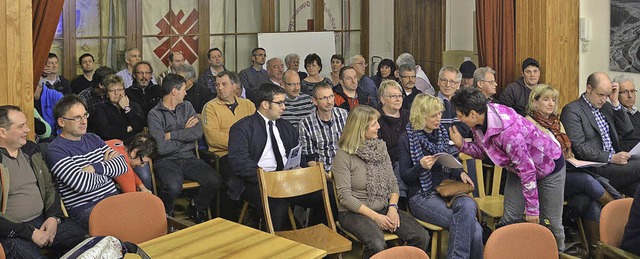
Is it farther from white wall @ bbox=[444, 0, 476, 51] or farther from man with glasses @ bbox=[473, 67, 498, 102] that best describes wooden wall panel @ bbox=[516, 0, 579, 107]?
white wall @ bbox=[444, 0, 476, 51]

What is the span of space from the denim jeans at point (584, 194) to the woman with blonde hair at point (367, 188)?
1424 mm

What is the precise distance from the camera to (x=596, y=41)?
25.6 ft

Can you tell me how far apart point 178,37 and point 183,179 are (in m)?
3.87

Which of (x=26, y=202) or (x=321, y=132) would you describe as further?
(x=321, y=132)

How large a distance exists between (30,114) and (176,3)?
4.85 m

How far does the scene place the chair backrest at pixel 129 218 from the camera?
443 cm

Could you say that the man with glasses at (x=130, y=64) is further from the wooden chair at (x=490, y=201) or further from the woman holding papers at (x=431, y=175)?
the woman holding papers at (x=431, y=175)

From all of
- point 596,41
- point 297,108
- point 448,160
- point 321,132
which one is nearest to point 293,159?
point 321,132

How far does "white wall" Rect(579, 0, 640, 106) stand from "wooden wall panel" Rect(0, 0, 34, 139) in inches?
195

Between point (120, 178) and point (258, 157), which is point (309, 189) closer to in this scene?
point (258, 157)

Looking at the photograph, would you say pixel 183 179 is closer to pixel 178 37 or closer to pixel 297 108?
pixel 297 108

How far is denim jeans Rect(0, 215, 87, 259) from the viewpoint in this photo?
4566 millimetres

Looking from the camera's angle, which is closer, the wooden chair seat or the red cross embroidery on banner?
the wooden chair seat

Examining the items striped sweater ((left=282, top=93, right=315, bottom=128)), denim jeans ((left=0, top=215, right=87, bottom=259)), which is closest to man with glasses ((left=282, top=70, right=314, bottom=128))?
striped sweater ((left=282, top=93, right=315, bottom=128))
